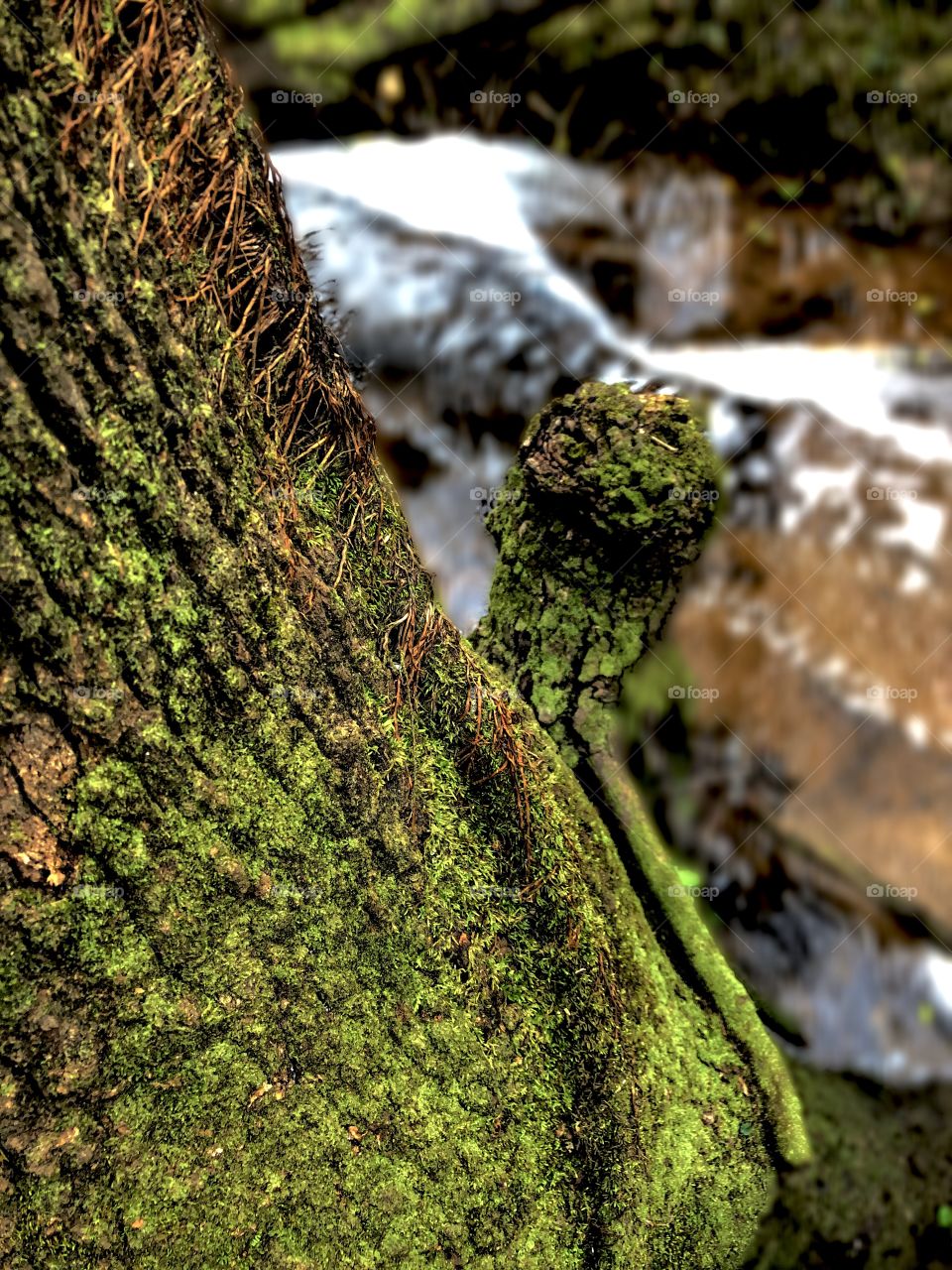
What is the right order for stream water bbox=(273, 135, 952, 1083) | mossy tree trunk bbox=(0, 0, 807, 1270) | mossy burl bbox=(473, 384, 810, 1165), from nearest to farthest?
1. mossy tree trunk bbox=(0, 0, 807, 1270)
2. mossy burl bbox=(473, 384, 810, 1165)
3. stream water bbox=(273, 135, 952, 1083)

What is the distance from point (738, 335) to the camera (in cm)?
629

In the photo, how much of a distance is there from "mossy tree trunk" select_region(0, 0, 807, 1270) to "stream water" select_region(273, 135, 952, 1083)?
357cm

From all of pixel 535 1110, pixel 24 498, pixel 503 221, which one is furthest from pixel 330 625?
pixel 503 221

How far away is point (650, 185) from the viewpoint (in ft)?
20.3

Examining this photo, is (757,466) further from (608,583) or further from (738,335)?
(608,583)

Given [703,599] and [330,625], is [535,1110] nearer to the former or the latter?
[330,625]

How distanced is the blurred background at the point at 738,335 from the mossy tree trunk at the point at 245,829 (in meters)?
3.19

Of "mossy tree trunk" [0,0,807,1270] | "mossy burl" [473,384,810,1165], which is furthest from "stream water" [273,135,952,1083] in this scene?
"mossy tree trunk" [0,0,807,1270]

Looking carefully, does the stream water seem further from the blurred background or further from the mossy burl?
the mossy burl

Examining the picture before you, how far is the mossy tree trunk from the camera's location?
101 centimetres

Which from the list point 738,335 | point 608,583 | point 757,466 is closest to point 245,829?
point 608,583

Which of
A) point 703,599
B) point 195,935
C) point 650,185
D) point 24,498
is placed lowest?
point 703,599

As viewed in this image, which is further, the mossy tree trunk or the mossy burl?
the mossy burl

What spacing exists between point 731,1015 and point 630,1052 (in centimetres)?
34
